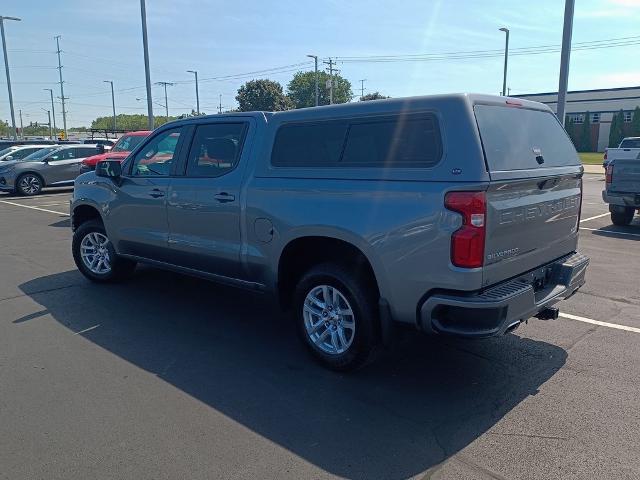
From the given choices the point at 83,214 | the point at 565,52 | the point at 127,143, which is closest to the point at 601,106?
the point at 565,52

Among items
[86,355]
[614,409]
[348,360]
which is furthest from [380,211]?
[86,355]

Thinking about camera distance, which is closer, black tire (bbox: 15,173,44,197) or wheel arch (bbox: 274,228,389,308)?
wheel arch (bbox: 274,228,389,308)

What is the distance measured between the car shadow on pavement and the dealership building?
62.7 meters

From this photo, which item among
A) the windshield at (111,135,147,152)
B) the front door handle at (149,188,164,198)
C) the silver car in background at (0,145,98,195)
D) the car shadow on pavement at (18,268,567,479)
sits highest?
the windshield at (111,135,147,152)

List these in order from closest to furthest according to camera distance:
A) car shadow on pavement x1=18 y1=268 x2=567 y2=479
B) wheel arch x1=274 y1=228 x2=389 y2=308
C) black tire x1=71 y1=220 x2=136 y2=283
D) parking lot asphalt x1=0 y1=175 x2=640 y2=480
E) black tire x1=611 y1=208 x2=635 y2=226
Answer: parking lot asphalt x1=0 y1=175 x2=640 y2=480
car shadow on pavement x1=18 y1=268 x2=567 y2=479
wheel arch x1=274 y1=228 x2=389 y2=308
black tire x1=71 y1=220 x2=136 y2=283
black tire x1=611 y1=208 x2=635 y2=226

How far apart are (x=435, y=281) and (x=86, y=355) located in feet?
9.69

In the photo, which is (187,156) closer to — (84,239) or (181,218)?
(181,218)

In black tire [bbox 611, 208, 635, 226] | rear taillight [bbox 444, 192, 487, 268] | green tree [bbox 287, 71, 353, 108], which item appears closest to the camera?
rear taillight [bbox 444, 192, 487, 268]

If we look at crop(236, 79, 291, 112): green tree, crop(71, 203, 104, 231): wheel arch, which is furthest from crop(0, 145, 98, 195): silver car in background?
crop(236, 79, 291, 112): green tree

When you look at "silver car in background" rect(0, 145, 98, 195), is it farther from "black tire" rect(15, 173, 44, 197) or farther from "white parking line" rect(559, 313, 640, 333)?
"white parking line" rect(559, 313, 640, 333)

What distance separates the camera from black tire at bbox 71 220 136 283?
6449 mm

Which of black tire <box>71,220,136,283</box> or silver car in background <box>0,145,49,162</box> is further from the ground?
silver car in background <box>0,145,49,162</box>

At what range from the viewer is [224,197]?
478cm

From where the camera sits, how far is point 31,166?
18.1 metres
